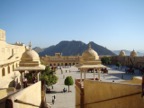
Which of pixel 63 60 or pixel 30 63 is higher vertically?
pixel 30 63

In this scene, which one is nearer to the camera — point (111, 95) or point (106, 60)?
point (111, 95)

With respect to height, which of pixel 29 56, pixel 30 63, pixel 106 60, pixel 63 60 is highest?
pixel 29 56

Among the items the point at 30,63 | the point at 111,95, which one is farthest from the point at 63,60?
the point at 111,95

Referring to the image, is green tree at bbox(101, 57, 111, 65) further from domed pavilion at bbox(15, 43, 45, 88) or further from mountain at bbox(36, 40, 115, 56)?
mountain at bbox(36, 40, 115, 56)

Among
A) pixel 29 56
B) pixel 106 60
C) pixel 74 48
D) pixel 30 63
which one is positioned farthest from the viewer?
pixel 74 48

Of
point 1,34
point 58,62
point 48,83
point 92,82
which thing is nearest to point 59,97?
point 48,83

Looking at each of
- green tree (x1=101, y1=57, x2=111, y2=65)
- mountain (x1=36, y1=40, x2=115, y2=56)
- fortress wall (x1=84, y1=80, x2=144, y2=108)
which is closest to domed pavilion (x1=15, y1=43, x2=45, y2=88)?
fortress wall (x1=84, y1=80, x2=144, y2=108)

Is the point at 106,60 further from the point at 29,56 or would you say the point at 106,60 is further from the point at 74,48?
the point at 74,48

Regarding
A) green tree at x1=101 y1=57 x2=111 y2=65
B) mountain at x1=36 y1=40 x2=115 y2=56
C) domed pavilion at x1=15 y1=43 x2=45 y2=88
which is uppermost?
mountain at x1=36 y1=40 x2=115 y2=56

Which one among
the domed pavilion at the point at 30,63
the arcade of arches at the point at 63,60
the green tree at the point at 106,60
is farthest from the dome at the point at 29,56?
the green tree at the point at 106,60

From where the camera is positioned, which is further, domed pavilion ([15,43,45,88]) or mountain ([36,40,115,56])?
mountain ([36,40,115,56])

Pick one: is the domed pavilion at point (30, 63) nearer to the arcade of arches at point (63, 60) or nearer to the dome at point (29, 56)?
the dome at point (29, 56)

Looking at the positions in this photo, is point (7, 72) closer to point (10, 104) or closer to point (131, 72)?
point (10, 104)

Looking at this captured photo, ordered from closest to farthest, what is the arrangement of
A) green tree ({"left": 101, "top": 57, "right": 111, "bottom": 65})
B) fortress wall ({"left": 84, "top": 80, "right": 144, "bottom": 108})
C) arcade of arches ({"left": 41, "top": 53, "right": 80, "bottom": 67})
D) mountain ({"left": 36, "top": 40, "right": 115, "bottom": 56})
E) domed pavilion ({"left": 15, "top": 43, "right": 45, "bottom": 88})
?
fortress wall ({"left": 84, "top": 80, "right": 144, "bottom": 108}), domed pavilion ({"left": 15, "top": 43, "right": 45, "bottom": 88}), green tree ({"left": 101, "top": 57, "right": 111, "bottom": 65}), arcade of arches ({"left": 41, "top": 53, "right": 80, "bottom": 67}), mountain ({"left": 36, "top": 40, "right": 115, "bottom": 56})
